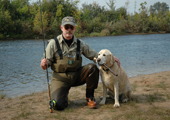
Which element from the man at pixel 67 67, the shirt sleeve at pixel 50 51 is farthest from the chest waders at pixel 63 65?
the shirt sleeve at pixel 50 51

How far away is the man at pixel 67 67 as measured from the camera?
4.26 metres

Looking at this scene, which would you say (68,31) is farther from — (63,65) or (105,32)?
(105,32)

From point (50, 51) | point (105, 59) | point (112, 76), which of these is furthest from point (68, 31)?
point (112, 76)

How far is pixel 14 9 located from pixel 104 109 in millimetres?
53920

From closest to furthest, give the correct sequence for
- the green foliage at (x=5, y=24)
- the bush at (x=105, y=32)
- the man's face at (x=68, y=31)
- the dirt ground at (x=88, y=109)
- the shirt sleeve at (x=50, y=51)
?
the dirt ground at (x=88, y=109), the shirt sleeve at (x=50, y=51), the man's face at (x=68, y=31), the green foliage at (x=5, y=24), the bush at (x=105, y=32)

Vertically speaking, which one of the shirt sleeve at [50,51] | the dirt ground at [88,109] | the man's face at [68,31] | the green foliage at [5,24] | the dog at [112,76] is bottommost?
the dirt ground at [88,109]

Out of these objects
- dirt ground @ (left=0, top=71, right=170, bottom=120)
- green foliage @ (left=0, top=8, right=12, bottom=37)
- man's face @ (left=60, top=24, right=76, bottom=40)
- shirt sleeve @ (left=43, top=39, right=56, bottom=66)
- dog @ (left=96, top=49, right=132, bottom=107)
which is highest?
green foliage @ (left=0, top=8, right=12, bottom=37)

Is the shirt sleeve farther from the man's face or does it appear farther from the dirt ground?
the dirt ground

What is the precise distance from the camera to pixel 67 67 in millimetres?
4281

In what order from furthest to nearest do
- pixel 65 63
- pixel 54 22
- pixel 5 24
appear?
pixel 54 22, pixel 5 24, pixel 65 63

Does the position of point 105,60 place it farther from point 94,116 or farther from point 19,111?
point 19,111

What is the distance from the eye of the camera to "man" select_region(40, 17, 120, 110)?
4.26 meters

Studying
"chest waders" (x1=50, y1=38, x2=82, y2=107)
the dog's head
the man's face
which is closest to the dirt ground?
"chest waders" (x1=50, y1=38, x2=82, y2=107)

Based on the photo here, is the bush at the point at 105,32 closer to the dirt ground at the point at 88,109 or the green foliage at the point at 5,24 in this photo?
the green foliage at the point at 5,24
